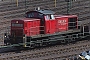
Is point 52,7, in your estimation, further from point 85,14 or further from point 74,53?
point 74,53

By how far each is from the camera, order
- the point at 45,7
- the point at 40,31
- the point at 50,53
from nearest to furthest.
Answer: the point at 50,53
the point at 40,31
the point at 45,7

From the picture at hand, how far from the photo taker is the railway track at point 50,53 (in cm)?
1877

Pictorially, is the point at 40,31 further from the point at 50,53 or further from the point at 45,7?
the point at 45,7

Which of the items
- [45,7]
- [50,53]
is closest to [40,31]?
[50,53]

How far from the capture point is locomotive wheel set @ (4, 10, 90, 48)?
20359 mm

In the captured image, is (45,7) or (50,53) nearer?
(50,53)

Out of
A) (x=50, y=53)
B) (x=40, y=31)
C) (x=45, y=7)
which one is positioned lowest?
(x=50, y=53)

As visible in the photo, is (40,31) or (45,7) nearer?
(40,31)

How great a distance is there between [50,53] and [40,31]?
2139 mm

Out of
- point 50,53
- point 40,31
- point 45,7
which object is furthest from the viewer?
point 45,7

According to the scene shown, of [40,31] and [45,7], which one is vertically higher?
[45,7]

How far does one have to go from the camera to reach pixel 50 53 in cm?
1983

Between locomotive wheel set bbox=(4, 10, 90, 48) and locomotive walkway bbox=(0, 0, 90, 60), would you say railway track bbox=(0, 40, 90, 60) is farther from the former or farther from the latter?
locomotive wheel set bbox=(4, 10, 90, 48)

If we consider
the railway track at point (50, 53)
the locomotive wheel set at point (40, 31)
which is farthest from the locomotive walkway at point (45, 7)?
the locomotive wheel set at point (40, 31)
